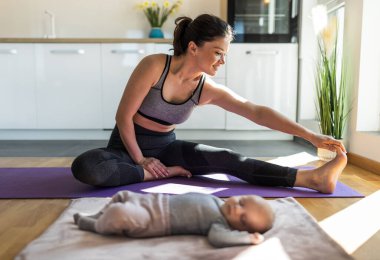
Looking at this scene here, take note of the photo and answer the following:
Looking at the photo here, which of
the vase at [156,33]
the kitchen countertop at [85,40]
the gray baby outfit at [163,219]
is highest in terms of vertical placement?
the vase at [156,33]

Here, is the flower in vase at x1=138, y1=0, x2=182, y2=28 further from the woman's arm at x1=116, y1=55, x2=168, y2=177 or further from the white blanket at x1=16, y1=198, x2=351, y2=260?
the white blanket at x1=16, y1=198, x2=351, y2=260

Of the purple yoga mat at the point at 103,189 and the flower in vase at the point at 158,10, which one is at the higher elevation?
the flower in vase at the point at 158,10

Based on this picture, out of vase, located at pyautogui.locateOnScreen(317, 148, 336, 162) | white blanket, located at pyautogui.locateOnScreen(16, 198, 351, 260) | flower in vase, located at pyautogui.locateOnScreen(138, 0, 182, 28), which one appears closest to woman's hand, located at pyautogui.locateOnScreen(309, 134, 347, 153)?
white blanket, located at pyautogui.locateOnScreen(16, 198, 351, 260)

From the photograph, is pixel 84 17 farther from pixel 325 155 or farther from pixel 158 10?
pixel 325 155

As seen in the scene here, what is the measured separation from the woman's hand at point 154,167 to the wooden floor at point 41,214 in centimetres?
39

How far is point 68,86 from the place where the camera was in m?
3.71

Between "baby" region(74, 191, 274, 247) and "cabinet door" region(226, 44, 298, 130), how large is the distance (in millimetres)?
2653

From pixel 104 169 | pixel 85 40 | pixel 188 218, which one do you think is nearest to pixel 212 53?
pixel 104 169

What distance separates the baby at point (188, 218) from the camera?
106 centimetres

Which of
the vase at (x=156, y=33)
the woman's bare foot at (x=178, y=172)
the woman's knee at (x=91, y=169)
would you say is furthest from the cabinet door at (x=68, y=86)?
the woman's knee at (x=91, y=169)

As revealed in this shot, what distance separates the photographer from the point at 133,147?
1.78m

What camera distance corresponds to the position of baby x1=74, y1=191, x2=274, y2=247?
3.48 feet

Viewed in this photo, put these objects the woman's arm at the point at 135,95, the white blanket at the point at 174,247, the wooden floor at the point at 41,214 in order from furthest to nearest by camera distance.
A: 1. the woman's arm at the point at 135,95
2. the wooden floor at the point at 41,214
3. the white blanket at the point at 174,247

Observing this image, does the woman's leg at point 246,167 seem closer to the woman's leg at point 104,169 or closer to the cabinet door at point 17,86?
the woman's leg at point 104,169
